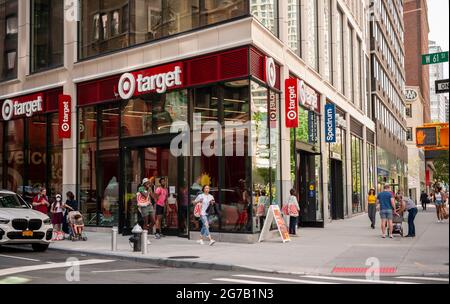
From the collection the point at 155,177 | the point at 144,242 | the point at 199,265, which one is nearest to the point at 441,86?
the point at 199,265

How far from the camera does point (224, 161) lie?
1780 cm

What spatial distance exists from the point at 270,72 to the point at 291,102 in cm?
168

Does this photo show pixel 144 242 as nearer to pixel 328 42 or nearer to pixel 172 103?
pixel 172 103

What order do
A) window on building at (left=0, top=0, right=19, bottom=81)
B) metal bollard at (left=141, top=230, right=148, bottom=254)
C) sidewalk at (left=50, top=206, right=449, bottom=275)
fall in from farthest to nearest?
window on building at (left=0, top=0, right=19, bottom=81) < metal bollard at (left=141, top=230, right=148, bottom=254) < sidewalk at (left=50, top=206, right=449, bottom=275)

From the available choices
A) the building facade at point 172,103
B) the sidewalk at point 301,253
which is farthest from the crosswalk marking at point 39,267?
the building facade at point 172,103

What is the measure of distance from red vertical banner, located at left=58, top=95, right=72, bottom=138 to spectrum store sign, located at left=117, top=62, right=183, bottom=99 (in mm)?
3223

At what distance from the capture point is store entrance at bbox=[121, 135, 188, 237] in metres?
19.2

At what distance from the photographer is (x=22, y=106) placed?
84.4ft

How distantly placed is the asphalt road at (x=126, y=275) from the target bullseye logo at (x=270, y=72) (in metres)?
7.92

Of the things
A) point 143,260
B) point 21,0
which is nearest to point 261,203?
point 143,260

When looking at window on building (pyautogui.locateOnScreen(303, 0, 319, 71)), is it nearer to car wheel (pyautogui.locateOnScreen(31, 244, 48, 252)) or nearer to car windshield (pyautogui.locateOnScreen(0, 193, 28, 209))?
car windshield (pyautogui.locateOnScreen(0, 193, 28, 209))

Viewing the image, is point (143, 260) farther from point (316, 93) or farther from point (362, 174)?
point (362, 174)

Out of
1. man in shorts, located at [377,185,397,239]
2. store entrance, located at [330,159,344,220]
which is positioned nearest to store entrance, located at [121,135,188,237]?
man in shorts, located at [377,185,397,239]
